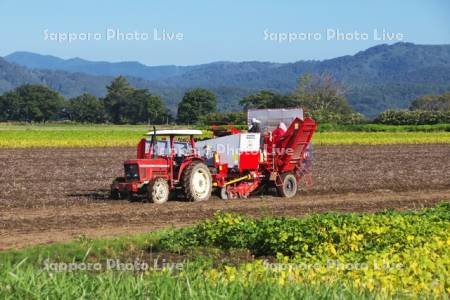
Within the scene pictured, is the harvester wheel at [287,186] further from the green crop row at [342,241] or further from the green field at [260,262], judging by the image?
the green crop row at [342,241]

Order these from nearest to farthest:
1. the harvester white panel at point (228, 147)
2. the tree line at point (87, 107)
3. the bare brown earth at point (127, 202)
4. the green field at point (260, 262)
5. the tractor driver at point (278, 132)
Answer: the green field at point (260, 262)
the bare brown earth at point (127, 202)
the harvester white panel at point (228, 147)
the tractor driver at point (278, 132)
the tree line at point (87, 107)

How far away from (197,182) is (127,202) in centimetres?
164

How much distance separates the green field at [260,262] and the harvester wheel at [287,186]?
21.3 ft

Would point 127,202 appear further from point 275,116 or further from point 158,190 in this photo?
point 275,116

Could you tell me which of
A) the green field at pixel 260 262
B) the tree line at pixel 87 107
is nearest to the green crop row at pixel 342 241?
the green field at pixel 260 262

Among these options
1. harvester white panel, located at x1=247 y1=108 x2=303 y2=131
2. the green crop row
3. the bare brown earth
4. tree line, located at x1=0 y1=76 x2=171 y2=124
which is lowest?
the bare brown earth

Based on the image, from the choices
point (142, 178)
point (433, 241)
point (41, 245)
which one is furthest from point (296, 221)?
point (142, 178)

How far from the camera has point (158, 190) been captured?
18.5m

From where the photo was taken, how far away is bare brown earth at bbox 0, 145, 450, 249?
15242 mm

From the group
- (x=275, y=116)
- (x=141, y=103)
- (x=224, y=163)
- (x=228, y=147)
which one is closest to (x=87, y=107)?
(x=141, y=103)

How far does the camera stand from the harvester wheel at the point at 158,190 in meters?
18.4

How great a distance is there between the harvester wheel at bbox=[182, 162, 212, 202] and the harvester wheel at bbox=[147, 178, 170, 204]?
0.48 meters

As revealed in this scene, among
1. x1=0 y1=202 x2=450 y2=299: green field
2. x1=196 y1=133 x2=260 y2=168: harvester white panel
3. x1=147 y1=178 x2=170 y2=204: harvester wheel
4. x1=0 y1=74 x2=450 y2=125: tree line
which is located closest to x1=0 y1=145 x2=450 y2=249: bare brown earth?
x1=147 y1=178 x2=170 y2=204: harvester wheel

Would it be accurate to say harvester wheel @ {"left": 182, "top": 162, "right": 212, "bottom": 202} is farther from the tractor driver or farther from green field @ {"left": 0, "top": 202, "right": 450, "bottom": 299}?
green field @ {"left": 0, "top": 202, "right": 450, "bottom": 299}
